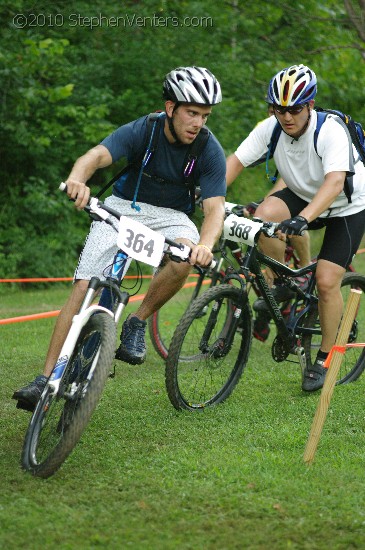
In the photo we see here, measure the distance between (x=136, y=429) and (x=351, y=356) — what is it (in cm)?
248

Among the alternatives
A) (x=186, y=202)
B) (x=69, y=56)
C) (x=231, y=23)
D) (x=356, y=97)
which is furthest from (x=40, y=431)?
(x=356, y=97)

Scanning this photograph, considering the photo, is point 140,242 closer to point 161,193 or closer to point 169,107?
point 161,193

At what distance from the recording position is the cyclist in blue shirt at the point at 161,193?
17.6 ft

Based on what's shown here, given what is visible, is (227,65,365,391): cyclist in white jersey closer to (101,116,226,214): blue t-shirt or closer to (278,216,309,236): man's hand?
(278,216,309,236): man's hand

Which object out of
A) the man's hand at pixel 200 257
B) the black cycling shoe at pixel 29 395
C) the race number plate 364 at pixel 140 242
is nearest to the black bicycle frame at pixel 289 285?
the man's hand at pixel 200 257

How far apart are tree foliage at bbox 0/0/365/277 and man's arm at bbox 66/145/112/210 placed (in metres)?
7.69

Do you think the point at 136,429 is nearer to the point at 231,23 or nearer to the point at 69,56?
the point at 69,56

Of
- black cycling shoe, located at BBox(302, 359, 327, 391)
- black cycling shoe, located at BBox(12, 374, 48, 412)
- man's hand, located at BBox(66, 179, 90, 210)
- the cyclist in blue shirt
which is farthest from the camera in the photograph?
black cycling shoe, located at BBox(302, 359, 327, 391)

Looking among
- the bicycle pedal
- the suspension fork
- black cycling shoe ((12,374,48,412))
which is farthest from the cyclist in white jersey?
black cycling shoe ((12,374,48,412))

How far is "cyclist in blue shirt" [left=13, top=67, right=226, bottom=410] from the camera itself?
536 cm
